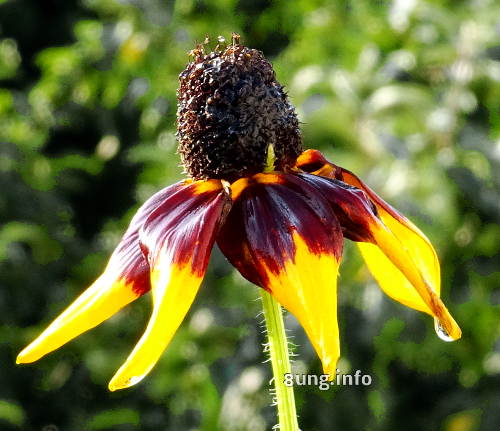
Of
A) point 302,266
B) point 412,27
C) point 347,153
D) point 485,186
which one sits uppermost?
point 412,27

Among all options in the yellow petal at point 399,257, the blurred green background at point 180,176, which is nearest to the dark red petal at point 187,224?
the yellow petal at point 399,257

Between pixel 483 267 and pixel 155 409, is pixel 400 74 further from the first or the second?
pixel 155 409

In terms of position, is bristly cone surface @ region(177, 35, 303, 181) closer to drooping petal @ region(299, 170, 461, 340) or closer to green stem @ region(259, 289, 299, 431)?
drooping petal @ region(299, 170, 461, 340)

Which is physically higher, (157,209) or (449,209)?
(449,209)

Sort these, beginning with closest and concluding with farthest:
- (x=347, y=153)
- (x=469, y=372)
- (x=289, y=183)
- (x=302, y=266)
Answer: (x=302, y=266) → (x=289, y=183) → (x=347, y=153) → (x=469, y=372)

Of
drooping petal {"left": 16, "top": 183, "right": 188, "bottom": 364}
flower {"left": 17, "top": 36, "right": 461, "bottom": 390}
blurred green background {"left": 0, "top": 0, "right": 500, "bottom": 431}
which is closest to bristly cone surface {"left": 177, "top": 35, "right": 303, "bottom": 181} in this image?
flower {"left": 17, "top": 36, "right": 461, "bottom": 390}

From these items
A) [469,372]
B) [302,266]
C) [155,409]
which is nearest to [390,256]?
[302,266]
